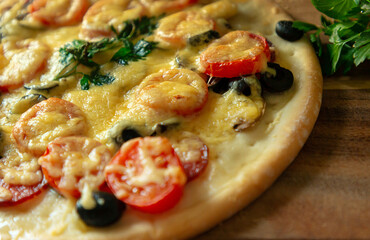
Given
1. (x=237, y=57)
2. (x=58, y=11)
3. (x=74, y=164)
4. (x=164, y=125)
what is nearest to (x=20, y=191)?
(x=74, y=164)

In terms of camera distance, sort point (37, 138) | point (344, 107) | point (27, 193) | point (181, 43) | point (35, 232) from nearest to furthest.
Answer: point (35, 232) → point (27, 193) → point (37, 138) → point (344, 107) → point (181, 43)

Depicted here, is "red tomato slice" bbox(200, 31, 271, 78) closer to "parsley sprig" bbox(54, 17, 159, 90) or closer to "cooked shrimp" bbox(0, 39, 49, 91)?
"parsley sprig" bbox(54, 17, 159, 90)

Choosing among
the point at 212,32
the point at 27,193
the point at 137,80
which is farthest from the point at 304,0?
the point at 27,193

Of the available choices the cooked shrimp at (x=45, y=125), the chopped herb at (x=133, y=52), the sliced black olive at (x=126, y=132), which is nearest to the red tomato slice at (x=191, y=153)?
the sliced black olive at (x=126, y=132)

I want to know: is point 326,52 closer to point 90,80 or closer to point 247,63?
point 247,63

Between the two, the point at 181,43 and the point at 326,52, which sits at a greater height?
the point at 181,43

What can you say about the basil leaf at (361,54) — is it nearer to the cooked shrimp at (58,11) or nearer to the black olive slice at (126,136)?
the black olive slice at (126,136)
